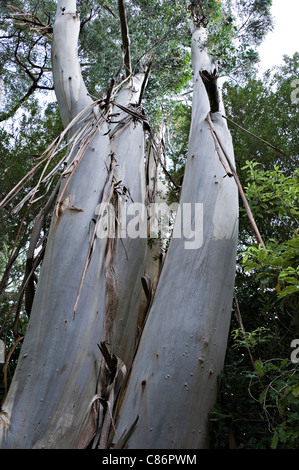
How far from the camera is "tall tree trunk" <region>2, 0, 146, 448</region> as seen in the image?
2.13m

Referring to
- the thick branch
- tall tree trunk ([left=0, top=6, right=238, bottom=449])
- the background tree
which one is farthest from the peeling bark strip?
the thick branch

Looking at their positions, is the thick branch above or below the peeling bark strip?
above

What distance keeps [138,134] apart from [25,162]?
2.78 metres

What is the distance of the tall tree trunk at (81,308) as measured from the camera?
2133 mm

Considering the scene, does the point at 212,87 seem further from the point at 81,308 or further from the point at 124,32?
the point at 124,32

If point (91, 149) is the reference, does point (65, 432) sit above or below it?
below

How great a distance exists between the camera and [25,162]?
5891mm

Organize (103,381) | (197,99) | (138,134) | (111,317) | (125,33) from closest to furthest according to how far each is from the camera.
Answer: (103,381) → (111,317) → (197,99) → (138,134) → (125,33)

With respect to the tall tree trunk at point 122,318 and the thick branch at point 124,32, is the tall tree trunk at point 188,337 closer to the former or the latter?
the tall tree trunk at point 122,318

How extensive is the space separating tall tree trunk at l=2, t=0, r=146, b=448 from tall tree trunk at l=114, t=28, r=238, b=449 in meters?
0.25

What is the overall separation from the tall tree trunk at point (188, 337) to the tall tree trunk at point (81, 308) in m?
0.25

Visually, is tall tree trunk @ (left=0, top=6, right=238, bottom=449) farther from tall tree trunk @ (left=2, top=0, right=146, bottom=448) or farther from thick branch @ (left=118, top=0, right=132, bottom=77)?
thick branch @ (left=118, top=0, right=132, bottom=77)
